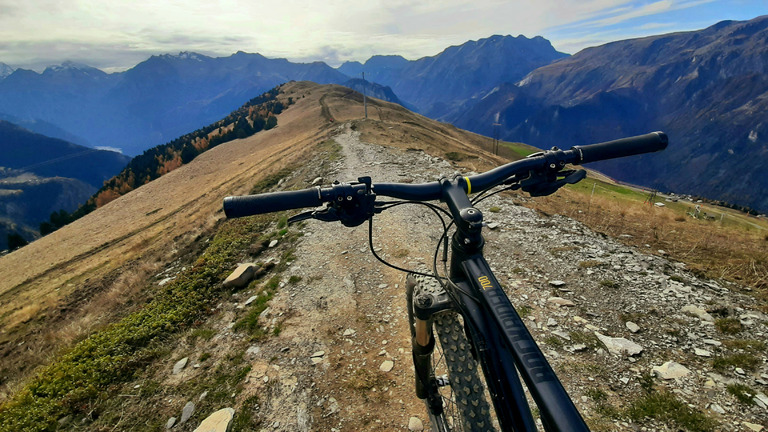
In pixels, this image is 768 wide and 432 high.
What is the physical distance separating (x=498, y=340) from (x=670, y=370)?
6.11 meters

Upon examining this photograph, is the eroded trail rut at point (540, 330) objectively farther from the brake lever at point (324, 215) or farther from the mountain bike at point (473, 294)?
the brake lever at point (324, 215)

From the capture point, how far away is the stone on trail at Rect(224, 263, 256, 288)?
37.7 ft

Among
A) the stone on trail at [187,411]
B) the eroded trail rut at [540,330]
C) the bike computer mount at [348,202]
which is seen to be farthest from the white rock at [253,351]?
the bike computer mount at [348,202]

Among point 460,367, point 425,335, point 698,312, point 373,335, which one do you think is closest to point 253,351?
point 373,335

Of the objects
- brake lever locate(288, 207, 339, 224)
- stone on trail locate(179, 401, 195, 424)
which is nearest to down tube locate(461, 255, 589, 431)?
brake lever locate(288, 207, 339, 224)

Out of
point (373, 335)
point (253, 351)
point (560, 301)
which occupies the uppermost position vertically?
point (560, 301)

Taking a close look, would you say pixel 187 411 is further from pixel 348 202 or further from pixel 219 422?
pixel 348 202

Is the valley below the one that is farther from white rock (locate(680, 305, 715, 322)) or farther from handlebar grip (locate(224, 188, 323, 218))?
handlebar grip (locate(224, 188, 323, 218))

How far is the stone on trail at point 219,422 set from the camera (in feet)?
21.0

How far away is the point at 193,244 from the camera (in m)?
16.8

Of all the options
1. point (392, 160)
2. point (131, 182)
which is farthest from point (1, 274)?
point (131, 182)

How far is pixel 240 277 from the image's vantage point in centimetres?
1152

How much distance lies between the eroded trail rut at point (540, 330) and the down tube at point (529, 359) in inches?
185

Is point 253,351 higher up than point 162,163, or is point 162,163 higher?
point 253,351
